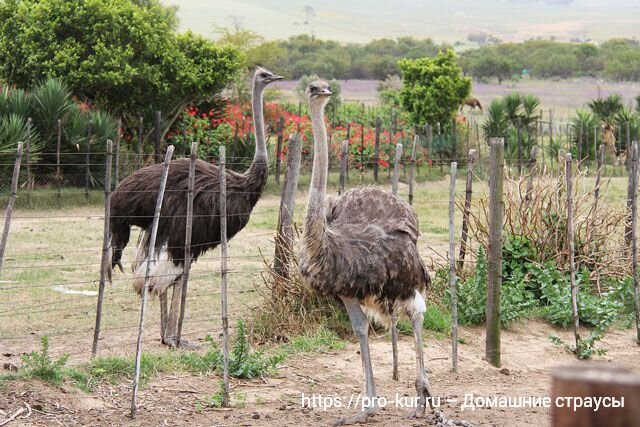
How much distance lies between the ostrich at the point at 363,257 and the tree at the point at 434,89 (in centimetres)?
1758

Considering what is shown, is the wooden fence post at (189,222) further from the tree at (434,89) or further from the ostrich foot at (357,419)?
the tree at (434,89)

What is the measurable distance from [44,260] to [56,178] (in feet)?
13.7

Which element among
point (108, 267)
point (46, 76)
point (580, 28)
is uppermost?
point (580, 28)

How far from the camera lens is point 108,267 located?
7.80 meters

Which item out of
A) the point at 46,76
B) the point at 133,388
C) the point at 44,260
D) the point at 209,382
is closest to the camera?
the point at 133,388

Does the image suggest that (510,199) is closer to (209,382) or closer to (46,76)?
(209,382)

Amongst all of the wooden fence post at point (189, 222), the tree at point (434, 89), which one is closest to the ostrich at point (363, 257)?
the wooden fence post at point (189, 222)

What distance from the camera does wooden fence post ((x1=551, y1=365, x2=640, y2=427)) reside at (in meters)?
1.78

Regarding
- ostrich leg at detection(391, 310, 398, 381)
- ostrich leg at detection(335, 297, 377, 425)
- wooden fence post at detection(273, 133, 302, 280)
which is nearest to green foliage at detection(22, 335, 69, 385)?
ostrich leg at detection(335, 297, 377, 425)

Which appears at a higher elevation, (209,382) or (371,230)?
(371,230)

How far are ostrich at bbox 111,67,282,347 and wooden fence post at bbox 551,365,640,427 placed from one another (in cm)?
572

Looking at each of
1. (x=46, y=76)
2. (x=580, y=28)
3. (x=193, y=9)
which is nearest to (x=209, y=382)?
(x=46, y=76)

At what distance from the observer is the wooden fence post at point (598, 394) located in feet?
5.85

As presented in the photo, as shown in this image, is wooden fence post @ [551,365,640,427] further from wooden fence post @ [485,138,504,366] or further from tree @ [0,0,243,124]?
tree @ [0,0,243,124]
